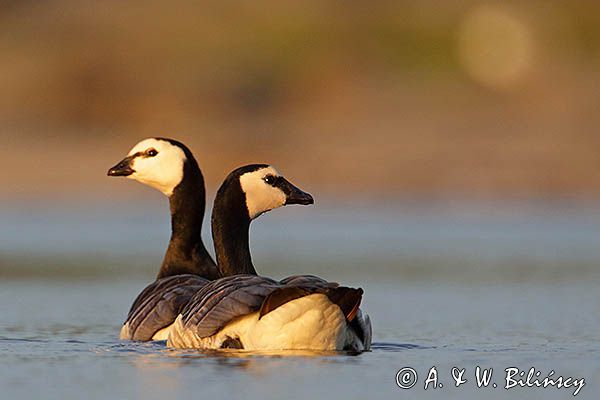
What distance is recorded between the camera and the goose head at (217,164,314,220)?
39.5 feet

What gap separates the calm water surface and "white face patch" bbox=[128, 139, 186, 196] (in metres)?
1.16

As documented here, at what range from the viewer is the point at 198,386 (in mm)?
9047

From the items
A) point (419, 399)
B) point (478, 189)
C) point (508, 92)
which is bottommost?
point (419, 399)

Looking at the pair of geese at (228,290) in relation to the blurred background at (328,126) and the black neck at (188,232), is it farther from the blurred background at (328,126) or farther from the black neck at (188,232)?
the blurred background at (328,126)

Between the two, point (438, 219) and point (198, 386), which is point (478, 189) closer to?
point (438, 219)

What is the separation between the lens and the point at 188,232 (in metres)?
12.8

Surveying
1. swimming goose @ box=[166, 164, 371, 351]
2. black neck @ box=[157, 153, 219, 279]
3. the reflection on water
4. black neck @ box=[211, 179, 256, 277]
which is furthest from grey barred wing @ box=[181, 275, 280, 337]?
black neck @ box=[157, 153, 219, 279]

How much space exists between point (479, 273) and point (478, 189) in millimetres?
11438

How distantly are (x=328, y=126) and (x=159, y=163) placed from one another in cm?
2061

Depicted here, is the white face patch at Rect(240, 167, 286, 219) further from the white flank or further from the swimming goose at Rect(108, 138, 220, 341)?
the white flank

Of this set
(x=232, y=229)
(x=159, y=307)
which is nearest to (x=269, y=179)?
(x=232, y=229)

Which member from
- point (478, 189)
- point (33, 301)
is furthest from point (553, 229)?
point (33, 301)

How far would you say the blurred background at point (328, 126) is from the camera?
2027cm

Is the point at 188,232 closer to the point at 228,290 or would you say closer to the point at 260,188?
the point at 260,188
